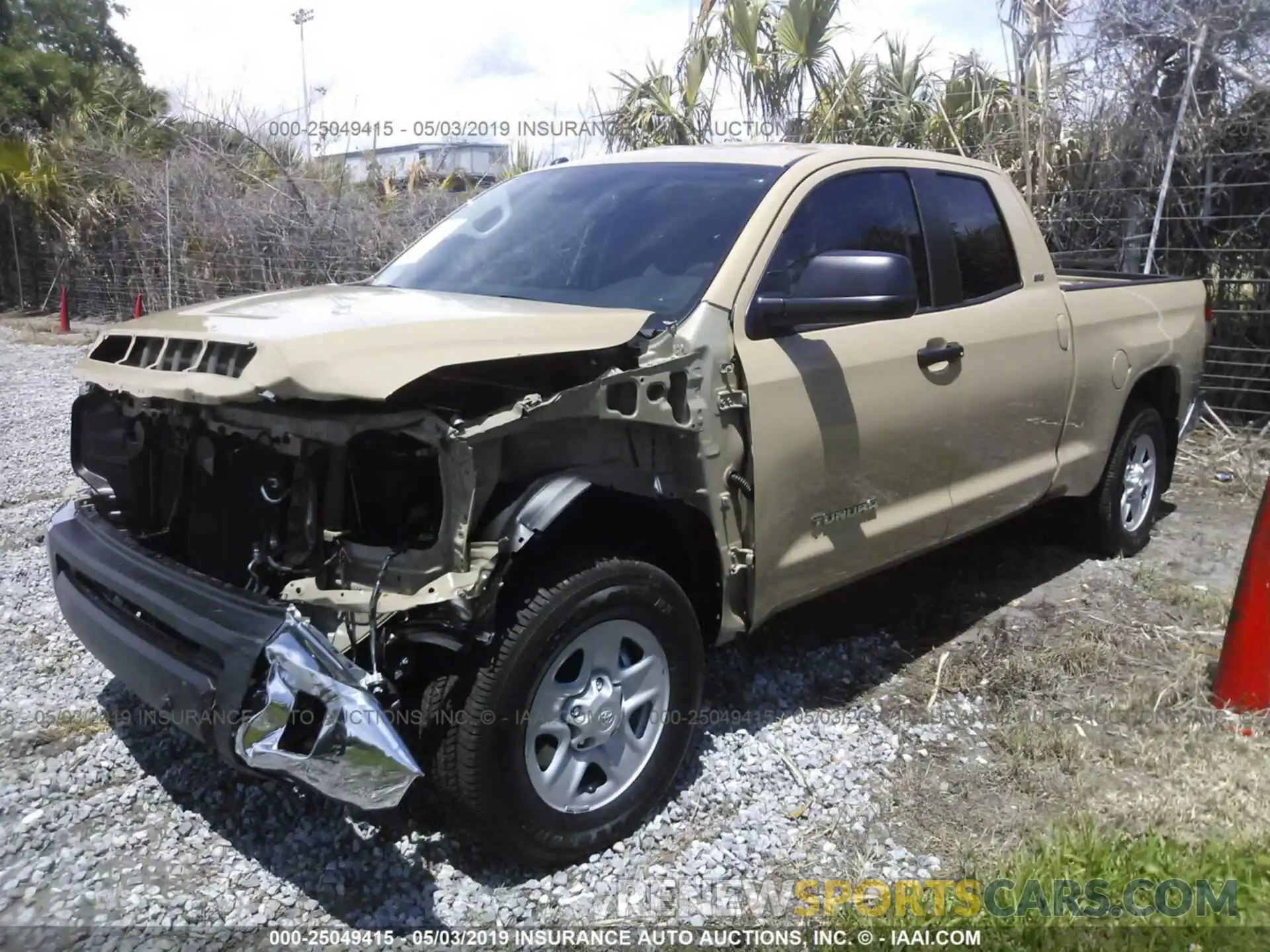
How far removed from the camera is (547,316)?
291 cm

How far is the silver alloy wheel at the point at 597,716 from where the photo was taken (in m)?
2.82

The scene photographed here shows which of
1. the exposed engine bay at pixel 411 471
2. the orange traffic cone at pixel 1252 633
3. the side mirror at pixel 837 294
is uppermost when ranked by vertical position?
the side mirror at pixel 837 294

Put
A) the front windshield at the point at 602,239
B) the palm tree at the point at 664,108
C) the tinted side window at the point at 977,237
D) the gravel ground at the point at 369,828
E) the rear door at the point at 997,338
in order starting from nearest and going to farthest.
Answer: the gravel ground at the point at 369,828
the front windshield at the point at 602,239
the rear door at the point at 997,338
the tinted side window at the point at 977,237
the palm tree at the point at 664,108

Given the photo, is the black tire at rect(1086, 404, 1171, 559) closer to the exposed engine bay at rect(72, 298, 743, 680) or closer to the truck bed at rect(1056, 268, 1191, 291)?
the truck bed at rect(1056, 268, 1191, 291)

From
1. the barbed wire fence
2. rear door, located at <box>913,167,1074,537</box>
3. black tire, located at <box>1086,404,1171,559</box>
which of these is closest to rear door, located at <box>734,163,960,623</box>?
rear door, located at <box>913,167,1074,537</box>

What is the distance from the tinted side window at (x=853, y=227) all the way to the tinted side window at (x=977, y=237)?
0.86ft

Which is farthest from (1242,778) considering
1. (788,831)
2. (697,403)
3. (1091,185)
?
(1091,185)

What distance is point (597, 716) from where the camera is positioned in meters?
2.89

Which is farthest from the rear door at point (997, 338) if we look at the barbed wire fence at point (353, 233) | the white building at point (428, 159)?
the white building at point (428, 159)

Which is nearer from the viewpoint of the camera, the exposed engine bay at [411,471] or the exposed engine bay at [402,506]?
the exposed engine bay at [402,506]

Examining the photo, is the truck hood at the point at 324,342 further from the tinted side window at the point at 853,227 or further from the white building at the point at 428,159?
the white building at the point at 428,159

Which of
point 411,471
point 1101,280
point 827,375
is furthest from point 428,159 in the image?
point 411,471

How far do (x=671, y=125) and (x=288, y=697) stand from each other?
9.99 m

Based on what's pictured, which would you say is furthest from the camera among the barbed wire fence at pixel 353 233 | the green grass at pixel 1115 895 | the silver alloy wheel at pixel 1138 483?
the barbed wire fence at pixel 353 233
